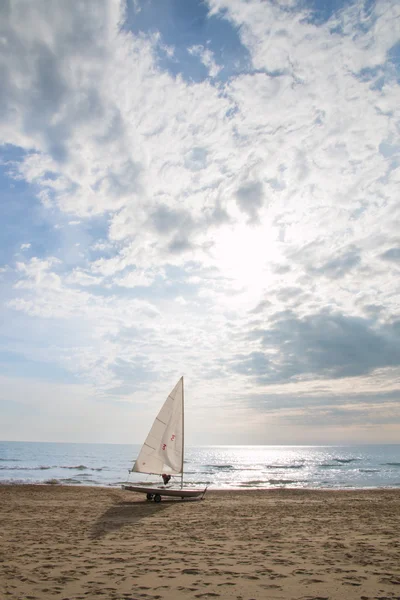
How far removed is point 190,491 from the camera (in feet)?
78.6

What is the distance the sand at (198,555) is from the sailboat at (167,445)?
234 inches

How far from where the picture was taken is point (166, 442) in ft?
80.3

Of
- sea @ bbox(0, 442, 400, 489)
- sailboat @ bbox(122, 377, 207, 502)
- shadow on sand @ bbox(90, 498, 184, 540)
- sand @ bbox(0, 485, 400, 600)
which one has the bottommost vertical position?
sea @ bbox(0, 442, 400, 489)

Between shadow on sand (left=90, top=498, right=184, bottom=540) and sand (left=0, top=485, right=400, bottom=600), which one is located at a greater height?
sand (left=0, top=485, right=400, bottom=600)

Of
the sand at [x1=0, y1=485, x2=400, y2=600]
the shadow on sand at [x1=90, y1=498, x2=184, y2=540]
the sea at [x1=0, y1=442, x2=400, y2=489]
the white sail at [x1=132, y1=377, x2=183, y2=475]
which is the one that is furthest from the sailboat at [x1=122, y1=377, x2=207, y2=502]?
the sea at [x1=0, y1=442, x2=400, y2=489]

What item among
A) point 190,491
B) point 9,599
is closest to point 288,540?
point 9,599

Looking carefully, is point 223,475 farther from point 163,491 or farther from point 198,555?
point 198,555

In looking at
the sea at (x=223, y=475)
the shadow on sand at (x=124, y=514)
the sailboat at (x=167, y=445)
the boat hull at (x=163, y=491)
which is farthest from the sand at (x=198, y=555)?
the sea at (x=223, y=475)

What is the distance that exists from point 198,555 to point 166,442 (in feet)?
49.3

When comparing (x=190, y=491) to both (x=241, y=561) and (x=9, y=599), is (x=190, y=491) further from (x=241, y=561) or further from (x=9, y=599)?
(x=9, y=599)

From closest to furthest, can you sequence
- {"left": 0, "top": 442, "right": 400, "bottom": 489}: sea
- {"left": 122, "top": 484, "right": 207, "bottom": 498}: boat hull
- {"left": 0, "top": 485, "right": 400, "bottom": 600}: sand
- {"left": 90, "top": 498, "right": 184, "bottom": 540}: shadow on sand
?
{"left": 0, "top": 485, "right": 400, "bottom": 600}: sand → {"left": 90, "top": 498, "right": 184, "bottom": 540}: shadow on sand → {"left": 122, "top": 484, "right": 207, "bottom": 498}: boat hull → {"left": 0, "top": 442, "right": 400, "bottom": 489}: sea

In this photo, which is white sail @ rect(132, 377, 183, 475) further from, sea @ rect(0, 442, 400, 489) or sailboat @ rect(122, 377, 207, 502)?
sea @ rect(0, 442, 400, 489)

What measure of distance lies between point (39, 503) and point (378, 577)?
62.6ft

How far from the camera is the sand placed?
7.27m
